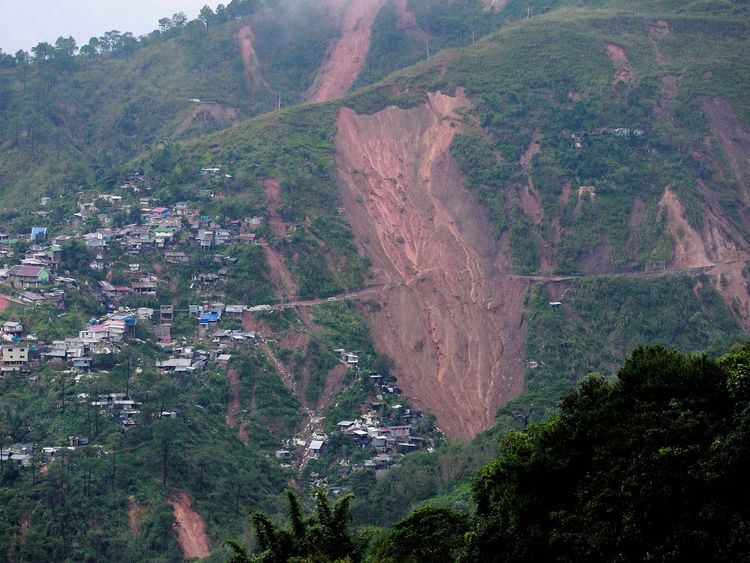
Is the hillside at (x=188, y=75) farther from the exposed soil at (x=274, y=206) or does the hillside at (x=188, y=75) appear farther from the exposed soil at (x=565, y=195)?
the exposed soil at (x=565, y=195)

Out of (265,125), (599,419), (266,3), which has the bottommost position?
Answer: (599,419)

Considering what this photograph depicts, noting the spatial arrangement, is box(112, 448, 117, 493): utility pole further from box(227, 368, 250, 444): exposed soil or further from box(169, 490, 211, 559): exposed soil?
box(227, 368, 250, 444): exposed soil

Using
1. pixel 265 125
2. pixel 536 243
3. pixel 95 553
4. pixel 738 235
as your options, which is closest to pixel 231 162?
pixel 265 125

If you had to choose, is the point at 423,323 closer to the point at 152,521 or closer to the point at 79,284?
the point at 79,284

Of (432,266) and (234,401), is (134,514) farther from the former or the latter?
(432,266)

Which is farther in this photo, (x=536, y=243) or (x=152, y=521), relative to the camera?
(x=536, y=243)

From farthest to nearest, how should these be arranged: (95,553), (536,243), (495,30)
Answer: (495,30)
(536,243)
(95,553)
